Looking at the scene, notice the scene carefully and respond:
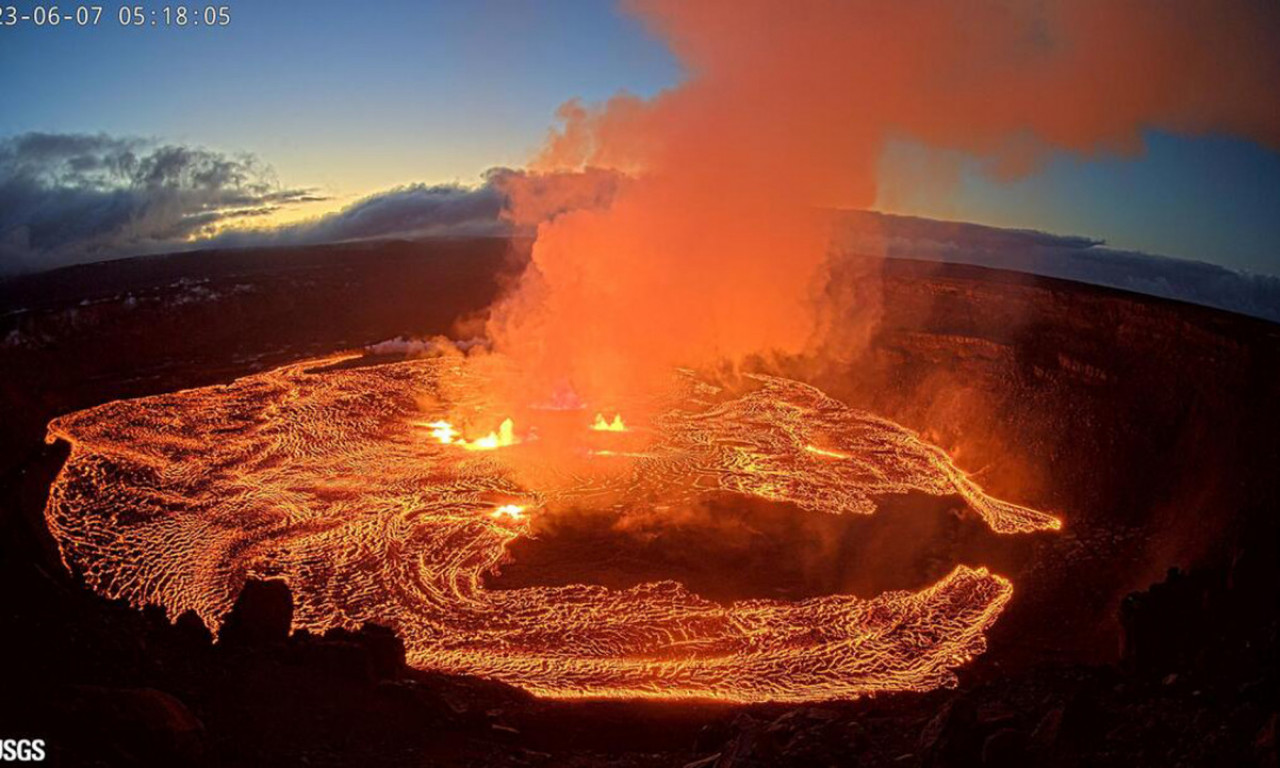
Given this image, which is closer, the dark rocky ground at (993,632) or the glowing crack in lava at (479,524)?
the dark rocky ground at (993,632)

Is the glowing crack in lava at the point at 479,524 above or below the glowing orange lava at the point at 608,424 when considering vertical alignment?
below

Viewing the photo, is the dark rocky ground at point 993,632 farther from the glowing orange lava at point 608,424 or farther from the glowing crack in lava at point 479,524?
the glowing orange lava at point 608,424

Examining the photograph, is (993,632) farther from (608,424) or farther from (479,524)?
(608,424)

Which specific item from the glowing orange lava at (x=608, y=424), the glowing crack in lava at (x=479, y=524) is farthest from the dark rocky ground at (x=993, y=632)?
the glowing orange lava at (x=608, y=424)

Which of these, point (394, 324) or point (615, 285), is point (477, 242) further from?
point (615, 285)

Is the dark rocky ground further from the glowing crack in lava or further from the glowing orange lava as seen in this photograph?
the glowing orange lava

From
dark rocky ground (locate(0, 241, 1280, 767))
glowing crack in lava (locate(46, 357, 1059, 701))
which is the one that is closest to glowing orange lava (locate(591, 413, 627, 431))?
glowing crack in lava (locate(46, 357, 1059, 701))
